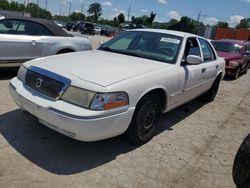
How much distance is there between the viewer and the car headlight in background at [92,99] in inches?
124

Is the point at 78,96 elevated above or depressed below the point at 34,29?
below

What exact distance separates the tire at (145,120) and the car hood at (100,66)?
1.42ft

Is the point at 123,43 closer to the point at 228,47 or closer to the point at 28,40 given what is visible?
Answer: the point at 28,40

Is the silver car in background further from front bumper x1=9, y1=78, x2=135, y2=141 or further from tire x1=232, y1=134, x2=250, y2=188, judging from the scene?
tire x1=232, y1=134, x2=250, y2=188

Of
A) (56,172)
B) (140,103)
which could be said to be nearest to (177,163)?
(140,103)

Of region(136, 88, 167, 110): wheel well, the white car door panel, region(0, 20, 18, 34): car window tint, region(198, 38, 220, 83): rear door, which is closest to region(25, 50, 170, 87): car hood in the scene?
region(136, 88, 167, 110): wheel well

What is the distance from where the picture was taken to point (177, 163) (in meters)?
3.74

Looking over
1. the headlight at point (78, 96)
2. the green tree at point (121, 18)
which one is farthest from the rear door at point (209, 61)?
the green tree at point (121, 18)

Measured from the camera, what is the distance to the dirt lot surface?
314 centimetres

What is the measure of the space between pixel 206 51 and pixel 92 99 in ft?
11.8

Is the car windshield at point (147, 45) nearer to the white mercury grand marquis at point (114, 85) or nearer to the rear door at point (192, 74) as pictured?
the white mercury grand marquis at point (114, 85)

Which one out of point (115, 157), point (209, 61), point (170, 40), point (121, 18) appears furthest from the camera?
point (121, 18)

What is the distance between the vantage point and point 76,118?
10.1 ft

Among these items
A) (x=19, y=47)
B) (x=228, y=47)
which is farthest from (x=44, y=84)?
(x=228, y=47)
